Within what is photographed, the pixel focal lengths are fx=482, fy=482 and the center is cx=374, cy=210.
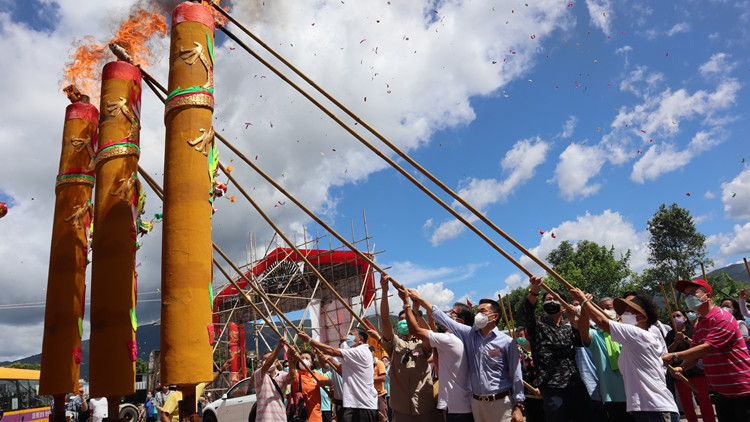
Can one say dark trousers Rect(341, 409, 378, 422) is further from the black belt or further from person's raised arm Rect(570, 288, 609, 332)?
person's raised arm Rect(570, 288, 609, 332)

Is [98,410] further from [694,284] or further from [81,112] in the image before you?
[694,284]

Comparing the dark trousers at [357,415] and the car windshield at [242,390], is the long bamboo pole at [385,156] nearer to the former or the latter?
the dark trousers at [357,415]

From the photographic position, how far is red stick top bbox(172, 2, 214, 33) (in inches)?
196

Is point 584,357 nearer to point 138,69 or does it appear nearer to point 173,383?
point 173,383

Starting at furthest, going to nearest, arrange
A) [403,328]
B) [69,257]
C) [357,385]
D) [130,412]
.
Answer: [130,412] < [69,257] < [403,328] < [357,385]

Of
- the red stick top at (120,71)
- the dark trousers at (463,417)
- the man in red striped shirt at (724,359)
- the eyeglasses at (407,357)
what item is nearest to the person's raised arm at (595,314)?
the man in red striped shirt at (724,359)

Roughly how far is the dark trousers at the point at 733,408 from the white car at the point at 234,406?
32.1 feet

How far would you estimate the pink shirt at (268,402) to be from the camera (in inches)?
231

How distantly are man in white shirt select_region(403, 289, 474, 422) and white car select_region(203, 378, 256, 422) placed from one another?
834 centimetres

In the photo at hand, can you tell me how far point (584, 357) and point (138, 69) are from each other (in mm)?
6257

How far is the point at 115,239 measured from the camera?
5434 millimetres

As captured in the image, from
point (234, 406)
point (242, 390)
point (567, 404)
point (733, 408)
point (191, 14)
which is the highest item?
point (191, 14)

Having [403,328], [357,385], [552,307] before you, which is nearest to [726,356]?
[552,307]

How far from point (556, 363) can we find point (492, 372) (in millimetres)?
879
